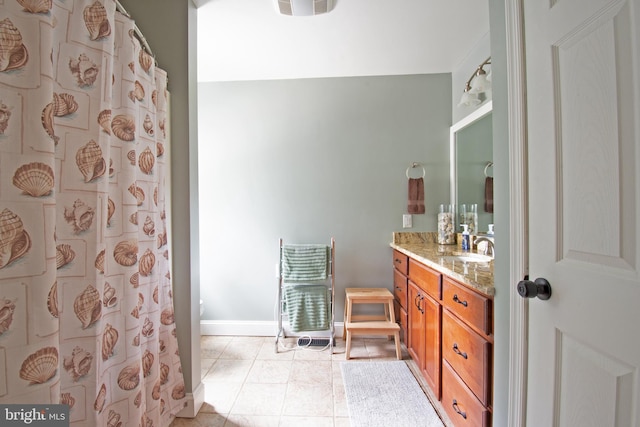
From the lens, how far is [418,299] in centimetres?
173

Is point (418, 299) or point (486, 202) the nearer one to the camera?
point (418, 299)

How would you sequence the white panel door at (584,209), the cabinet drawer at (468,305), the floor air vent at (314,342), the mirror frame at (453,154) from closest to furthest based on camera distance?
the white panel door at (584,209)
the cabinet drawer at (468,305)
the mirror frame at (453,154)
the floor air vent at (314,342)

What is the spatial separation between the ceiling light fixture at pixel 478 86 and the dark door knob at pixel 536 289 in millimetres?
1473

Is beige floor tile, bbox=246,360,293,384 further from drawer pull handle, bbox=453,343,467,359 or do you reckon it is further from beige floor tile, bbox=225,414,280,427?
drawer pull handle, bbox=453,343,467,359

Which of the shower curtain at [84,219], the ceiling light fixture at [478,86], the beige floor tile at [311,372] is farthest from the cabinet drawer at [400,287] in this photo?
the shower curtain at [84,219]

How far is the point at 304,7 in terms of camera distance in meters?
1.55

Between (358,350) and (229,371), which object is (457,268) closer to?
(358,350)

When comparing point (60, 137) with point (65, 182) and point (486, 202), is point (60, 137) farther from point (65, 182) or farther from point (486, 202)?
point (486, 202)

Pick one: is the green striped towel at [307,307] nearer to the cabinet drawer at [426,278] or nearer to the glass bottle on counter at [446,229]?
the cabinet drawer at [426,278]

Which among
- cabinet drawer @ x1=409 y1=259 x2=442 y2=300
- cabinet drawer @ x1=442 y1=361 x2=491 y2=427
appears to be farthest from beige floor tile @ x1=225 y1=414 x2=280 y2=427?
cabinet drawer @ x1=409 y1=259 x2=442 y2=300

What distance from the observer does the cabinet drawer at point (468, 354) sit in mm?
1000

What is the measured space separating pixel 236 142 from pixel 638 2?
7.81 ft

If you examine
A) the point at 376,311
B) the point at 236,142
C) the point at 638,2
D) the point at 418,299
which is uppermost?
the point at 236,142

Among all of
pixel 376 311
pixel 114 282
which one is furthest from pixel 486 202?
pixel 114 282
